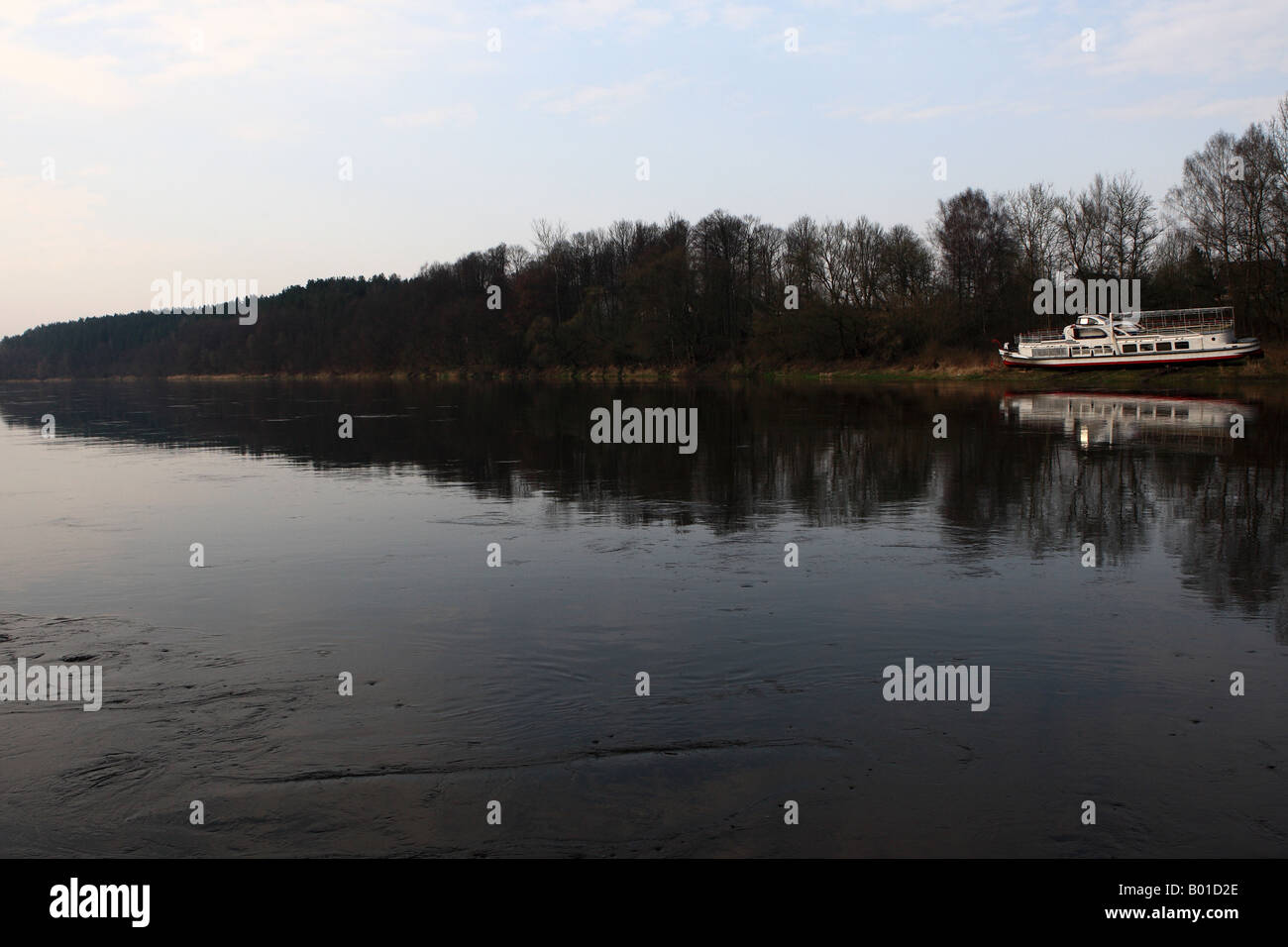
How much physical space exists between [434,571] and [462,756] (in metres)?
5.50

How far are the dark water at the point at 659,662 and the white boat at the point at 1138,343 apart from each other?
104 ft

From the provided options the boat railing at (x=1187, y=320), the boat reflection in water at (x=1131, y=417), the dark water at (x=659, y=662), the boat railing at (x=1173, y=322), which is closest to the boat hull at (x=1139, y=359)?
the boat railing at (x=1173, y=322)

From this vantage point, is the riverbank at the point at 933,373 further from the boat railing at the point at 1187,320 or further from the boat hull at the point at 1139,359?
the boat railing at the point at 1187,320

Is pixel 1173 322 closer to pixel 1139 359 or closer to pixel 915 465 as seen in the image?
pixel 1139 359

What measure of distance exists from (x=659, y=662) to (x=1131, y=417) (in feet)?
90.1

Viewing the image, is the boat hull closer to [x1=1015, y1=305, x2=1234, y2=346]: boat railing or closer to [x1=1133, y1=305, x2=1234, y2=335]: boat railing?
[x1=1015, y1=305, x2=1234, y2=346]: boat railing

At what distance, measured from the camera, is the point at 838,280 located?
73875 millimetres

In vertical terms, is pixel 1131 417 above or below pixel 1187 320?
below

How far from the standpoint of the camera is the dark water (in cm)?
535

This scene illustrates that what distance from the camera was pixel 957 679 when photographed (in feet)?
24.4

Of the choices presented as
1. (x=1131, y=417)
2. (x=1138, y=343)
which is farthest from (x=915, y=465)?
(x=1138, y=343)

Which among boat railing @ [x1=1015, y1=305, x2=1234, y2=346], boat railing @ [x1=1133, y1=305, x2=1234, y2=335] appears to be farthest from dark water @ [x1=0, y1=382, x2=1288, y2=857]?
boat railing @ [x1=1015, y1=305, x2=1234, y2=346]

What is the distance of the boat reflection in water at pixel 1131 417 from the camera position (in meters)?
24.2
